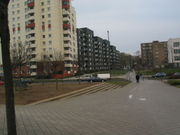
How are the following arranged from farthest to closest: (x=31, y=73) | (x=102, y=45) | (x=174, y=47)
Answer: (x=102, y=45)
(x=174, y=47)
(x=31, y=73)

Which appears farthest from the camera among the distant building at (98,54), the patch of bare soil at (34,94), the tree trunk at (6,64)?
the distant building at (98,54)

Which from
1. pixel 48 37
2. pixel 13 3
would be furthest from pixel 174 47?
pixel 13 3

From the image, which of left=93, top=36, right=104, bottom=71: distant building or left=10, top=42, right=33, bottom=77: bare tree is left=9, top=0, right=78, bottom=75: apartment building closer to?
left=10, top=42, right=33, bottom=77: bare tree

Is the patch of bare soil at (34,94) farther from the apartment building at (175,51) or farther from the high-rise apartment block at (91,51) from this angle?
the apartment building at (175,51)

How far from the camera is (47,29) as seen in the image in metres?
72.7

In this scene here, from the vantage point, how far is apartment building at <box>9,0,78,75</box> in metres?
71.6

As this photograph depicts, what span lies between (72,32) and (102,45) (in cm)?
5766

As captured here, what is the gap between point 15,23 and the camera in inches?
3036

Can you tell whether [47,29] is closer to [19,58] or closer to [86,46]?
[86,46]

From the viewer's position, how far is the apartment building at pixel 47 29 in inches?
2817

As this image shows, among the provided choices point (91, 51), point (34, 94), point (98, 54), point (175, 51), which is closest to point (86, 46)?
point (91, 51)

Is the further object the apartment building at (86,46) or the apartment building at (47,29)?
the apartment building at (86,46)

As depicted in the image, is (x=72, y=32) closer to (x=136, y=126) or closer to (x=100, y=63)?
(x=100, y=63)

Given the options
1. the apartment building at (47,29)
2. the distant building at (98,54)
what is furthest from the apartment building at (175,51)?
the apartment building at (47,29)
